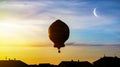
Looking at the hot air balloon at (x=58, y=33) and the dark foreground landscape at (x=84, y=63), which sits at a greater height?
the hot air balloon at (x=58, y=33)

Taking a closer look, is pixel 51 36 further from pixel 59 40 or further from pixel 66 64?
pixel 66 64

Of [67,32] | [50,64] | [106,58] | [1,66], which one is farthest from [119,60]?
[67,32]

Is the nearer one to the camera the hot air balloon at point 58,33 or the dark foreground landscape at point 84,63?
the hot air balloon at point 58,33

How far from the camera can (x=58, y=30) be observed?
3095 inches

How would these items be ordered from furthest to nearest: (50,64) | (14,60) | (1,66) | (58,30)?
(50,64), (14,60), (1,66), (58,30)

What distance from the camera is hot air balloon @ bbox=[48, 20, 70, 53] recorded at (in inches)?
3095

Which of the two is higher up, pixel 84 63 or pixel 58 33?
pixel 58 33

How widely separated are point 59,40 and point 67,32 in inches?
97.0

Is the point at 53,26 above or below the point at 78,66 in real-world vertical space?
above

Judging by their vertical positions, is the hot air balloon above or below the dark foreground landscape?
above

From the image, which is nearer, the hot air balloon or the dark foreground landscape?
the hot air balloon

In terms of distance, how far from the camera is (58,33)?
258ft

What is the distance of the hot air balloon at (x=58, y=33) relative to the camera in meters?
78.6

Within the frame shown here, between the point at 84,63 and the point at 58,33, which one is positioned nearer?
the point at 58,33
